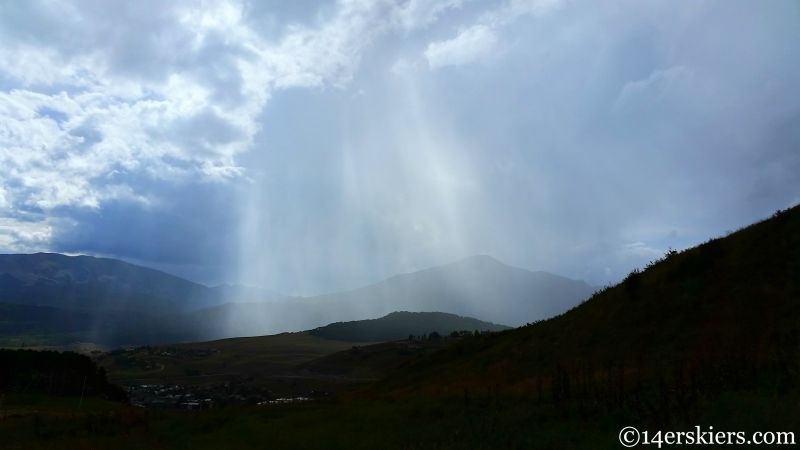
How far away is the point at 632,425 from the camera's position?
13.9 metres

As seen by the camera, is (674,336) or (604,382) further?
(674,336)

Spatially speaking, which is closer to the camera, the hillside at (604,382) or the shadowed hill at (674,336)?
the hillside at (604,382)

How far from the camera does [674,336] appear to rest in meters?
26.5

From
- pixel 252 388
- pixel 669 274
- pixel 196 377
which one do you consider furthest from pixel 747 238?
pixel 196 377

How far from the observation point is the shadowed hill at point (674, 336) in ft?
57.5

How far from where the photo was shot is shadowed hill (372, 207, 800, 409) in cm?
1752

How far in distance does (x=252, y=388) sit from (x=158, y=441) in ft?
254

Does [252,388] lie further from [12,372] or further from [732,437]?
[732,437]

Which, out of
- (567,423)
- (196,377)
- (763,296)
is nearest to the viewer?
(567,423)

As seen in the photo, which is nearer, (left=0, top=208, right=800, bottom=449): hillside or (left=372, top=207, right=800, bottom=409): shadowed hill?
(left=0, top=208, right=800, bottom=449): hillside

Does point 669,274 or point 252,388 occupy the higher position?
point 669,274

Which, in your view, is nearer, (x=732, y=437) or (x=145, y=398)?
(x=732, y=437)

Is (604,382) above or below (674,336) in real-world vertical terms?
below

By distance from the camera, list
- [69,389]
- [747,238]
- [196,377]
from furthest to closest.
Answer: [196,377] → [69,389] → [747,238]
